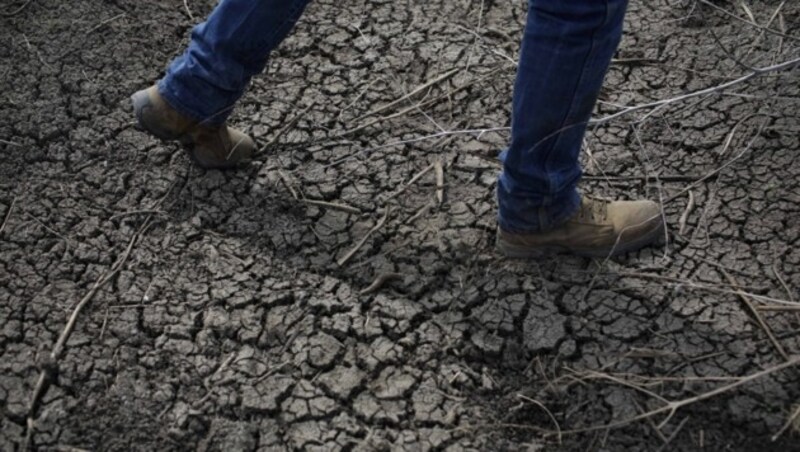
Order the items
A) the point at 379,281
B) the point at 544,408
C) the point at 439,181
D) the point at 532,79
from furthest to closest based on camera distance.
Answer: the point at 439,181
the point at 379,281
the point at 544,408
the point at 532,79

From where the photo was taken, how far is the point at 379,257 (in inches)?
116

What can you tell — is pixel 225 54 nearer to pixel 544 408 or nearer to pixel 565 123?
pixel 565 123

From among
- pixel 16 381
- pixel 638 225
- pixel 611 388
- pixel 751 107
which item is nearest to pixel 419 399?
pixel 611 388

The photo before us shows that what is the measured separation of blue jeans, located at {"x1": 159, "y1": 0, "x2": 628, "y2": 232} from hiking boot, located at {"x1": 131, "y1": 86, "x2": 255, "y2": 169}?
0.13 feet

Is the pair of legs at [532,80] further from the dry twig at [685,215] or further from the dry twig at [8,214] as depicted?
the dry twig at [8,214]

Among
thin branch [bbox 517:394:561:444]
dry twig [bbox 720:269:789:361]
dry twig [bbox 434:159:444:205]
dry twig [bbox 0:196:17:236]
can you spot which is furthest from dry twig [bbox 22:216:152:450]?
dry twig [bbox 720:269:789:361]

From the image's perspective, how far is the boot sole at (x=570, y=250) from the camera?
288 cm

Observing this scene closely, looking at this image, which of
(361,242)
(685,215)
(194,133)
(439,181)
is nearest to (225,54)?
(194,133)

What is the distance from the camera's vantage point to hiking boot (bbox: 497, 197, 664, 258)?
284 centimetres

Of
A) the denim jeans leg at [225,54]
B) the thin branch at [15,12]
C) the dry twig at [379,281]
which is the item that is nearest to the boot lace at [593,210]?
the dry twig at [379,281]

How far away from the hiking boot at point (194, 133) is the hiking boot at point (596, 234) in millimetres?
873

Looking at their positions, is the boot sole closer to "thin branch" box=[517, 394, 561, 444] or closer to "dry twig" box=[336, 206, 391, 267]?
"dry twig" box=[336, 206, 391, 267]

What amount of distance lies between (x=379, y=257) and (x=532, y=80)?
0.77 meters

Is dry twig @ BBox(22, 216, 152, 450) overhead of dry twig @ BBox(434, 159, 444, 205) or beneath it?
beneath
